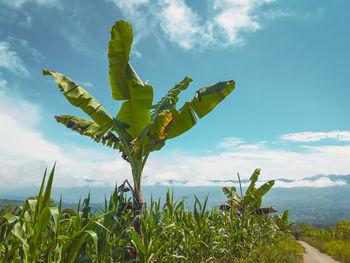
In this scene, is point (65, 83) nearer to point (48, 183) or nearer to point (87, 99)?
point (87, 99)

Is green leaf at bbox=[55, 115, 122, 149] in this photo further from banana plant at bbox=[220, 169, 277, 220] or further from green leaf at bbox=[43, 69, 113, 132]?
banana plant at bbox=[220, 169, 277, 220]

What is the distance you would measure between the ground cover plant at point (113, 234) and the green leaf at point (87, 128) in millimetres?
1682

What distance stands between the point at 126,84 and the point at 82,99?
1.17 m

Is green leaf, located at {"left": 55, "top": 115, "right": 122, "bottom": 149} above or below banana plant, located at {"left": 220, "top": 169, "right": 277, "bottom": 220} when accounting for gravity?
above

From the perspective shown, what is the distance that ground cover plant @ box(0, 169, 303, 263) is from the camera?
202 cm

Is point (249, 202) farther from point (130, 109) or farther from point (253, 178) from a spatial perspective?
point (130, 109)

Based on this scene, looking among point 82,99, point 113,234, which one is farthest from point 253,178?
point 113,234

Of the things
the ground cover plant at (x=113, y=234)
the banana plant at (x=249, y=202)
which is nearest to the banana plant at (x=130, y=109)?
the ground cover plant at (x=113, y=234)

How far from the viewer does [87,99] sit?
5.54 meters

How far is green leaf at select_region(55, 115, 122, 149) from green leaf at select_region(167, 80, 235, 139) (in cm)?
166

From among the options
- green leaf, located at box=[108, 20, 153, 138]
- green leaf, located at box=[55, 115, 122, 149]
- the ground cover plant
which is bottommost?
the ground cover plant

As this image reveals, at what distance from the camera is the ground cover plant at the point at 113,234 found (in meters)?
2.02

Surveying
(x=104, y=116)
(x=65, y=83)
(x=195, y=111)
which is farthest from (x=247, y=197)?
(x=65, y=83)

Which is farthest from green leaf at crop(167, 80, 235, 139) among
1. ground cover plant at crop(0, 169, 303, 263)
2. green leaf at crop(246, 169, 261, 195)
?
green leaf at crop(246, 169, 261, 195)
